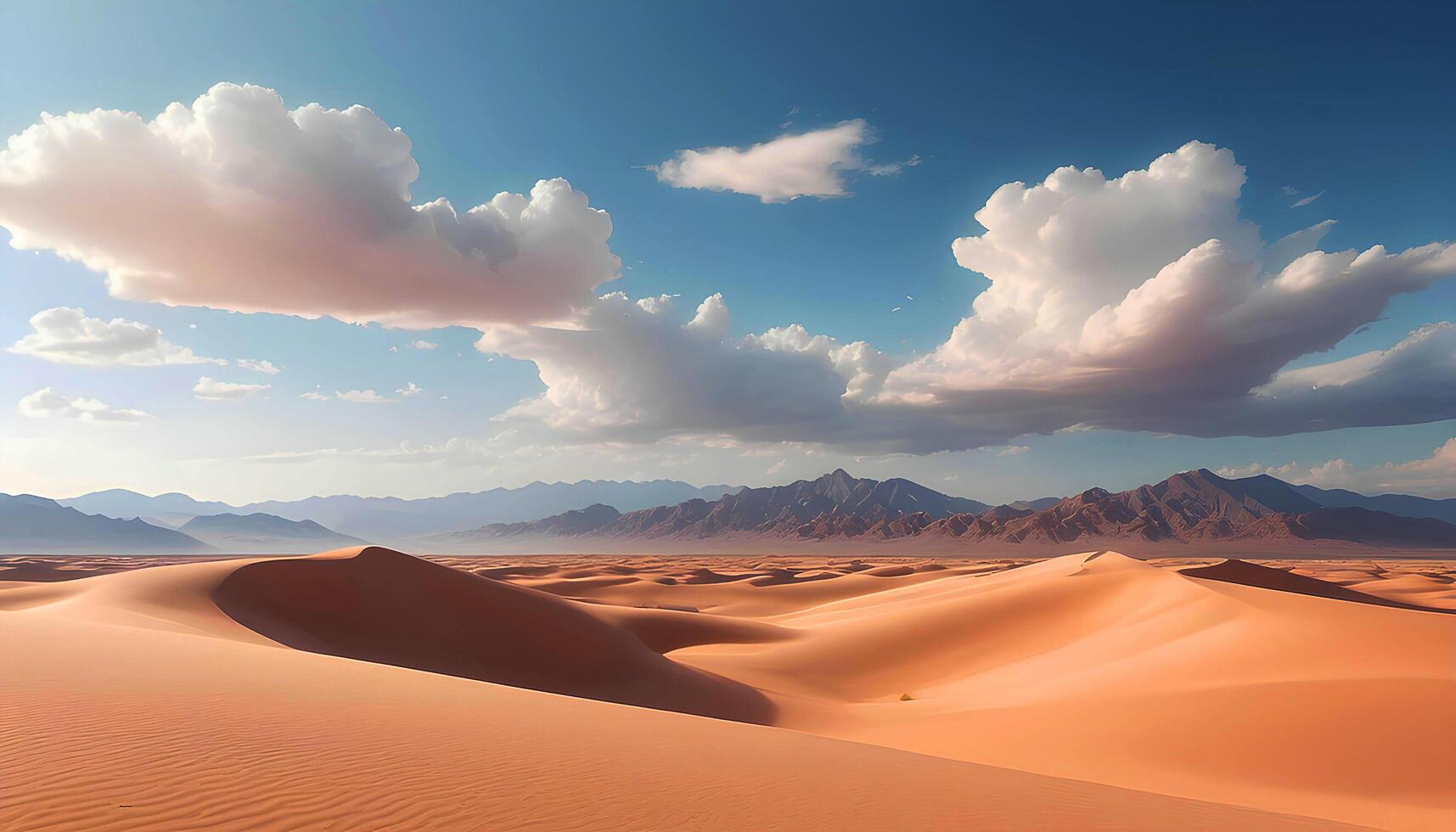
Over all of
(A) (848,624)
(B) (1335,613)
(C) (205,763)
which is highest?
(C) (205,763)

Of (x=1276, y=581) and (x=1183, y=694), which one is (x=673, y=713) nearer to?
(x=1183, y=694)

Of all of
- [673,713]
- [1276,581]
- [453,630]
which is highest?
[673,713]

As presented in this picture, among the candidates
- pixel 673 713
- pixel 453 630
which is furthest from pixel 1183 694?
pixel 453 630

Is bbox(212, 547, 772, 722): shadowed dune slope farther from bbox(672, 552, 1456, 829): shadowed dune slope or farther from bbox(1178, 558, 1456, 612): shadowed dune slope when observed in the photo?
bbox(1178, 558, 1456, 612): shadowed dune slope

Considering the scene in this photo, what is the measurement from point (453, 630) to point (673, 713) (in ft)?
42.4

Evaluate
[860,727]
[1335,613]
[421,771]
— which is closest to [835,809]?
[421,771]

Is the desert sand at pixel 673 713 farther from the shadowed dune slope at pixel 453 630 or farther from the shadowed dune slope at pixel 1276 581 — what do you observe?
the shadowed dune slope at pixel 1276 581

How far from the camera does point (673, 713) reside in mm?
10953

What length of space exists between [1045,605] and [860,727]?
17.5m

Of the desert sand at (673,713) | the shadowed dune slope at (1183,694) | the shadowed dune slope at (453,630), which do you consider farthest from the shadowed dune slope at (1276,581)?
the shadowed dune slope at (453,630)

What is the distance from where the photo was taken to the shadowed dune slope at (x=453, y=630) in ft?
63.9

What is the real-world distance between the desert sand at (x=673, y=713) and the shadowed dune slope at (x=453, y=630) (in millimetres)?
109

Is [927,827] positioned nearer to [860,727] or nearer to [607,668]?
[860,727]

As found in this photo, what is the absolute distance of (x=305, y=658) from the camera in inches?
468
